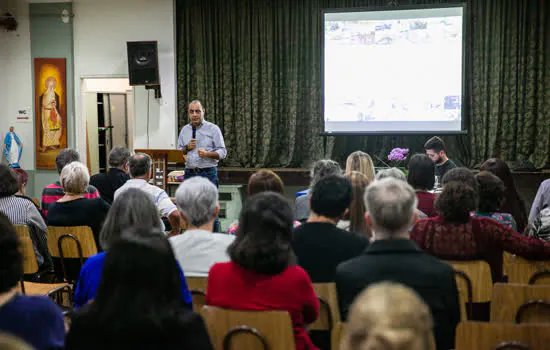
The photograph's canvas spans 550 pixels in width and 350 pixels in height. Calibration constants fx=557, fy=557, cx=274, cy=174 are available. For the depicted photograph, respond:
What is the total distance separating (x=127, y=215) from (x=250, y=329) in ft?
2.88

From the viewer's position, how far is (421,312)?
939 millimetres

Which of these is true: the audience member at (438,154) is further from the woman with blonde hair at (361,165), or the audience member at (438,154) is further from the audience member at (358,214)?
the audience member at (358,214)

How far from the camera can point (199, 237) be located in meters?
2.56

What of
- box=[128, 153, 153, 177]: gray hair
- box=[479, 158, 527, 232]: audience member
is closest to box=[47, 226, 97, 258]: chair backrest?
box=[128, 153, 153, 177]: gray hair

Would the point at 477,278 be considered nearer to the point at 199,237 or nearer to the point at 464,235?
the point at 464,235

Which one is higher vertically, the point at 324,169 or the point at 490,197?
the point at 324,169

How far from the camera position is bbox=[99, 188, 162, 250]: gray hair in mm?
2365

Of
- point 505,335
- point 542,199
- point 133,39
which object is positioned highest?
point 133,39

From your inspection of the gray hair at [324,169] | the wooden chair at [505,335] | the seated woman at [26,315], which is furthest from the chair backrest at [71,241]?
the wooden chair at [505,335]

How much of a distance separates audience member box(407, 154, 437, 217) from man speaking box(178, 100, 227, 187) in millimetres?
2763

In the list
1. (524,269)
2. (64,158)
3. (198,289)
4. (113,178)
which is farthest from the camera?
(64,158)

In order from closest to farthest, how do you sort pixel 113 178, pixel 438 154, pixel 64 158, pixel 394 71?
pixel 113 178
pixel 64 158
pixel 438 154
pixel 394 71

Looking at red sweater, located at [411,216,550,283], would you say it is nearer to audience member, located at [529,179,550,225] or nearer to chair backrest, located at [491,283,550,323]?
chair backrest, located at [491,283,550,323]

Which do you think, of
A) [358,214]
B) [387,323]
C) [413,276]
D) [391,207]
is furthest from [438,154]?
[387,323]
